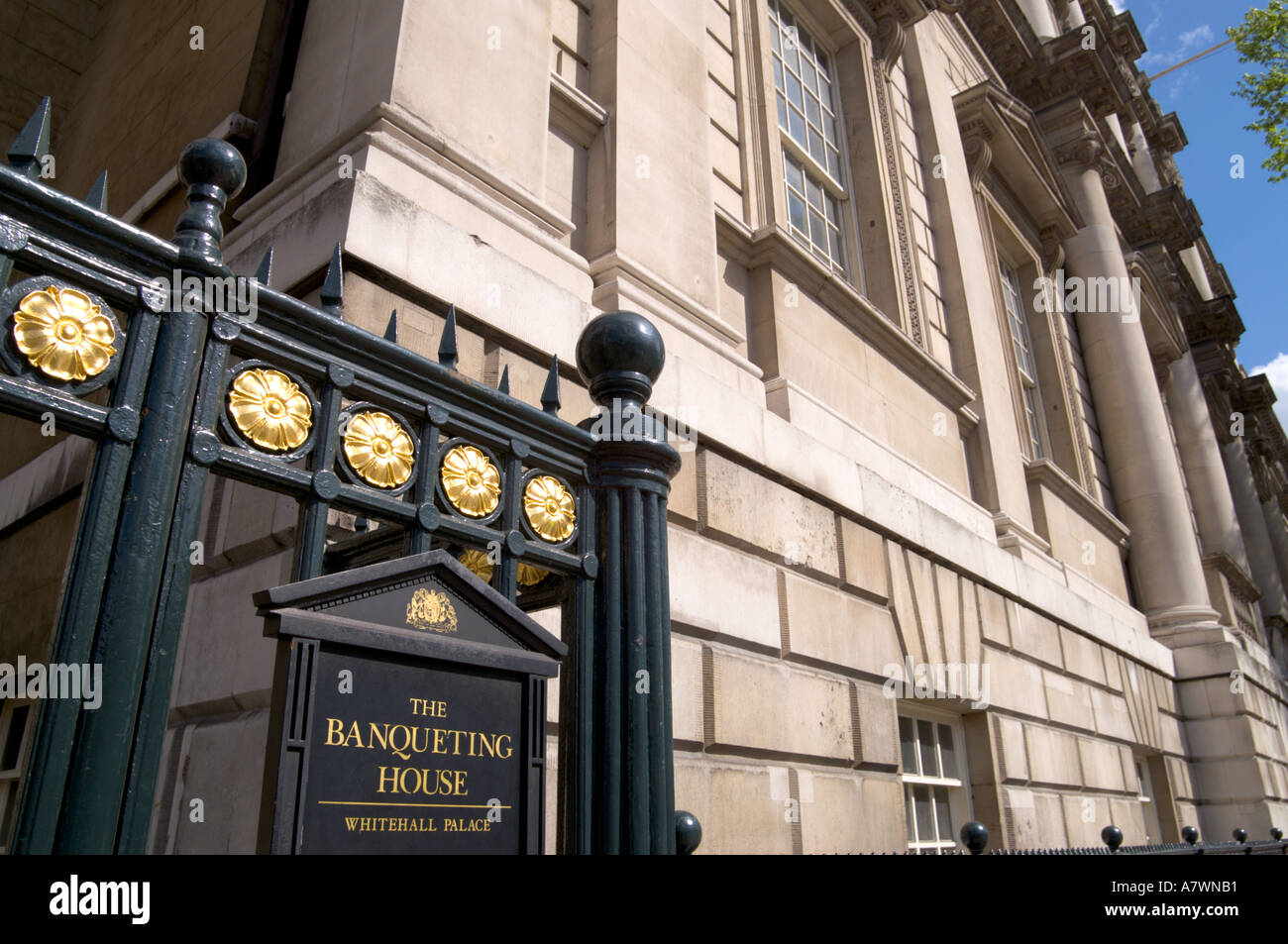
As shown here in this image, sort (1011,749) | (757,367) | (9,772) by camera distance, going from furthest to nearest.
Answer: (1011,749), (757,367), (9,772)

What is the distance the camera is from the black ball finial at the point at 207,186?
7.04 feet

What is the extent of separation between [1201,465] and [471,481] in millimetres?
24537

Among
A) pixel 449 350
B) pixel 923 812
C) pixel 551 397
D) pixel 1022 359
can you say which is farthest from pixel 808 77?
pixel 449 350

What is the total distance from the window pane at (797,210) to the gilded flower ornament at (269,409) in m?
7.69

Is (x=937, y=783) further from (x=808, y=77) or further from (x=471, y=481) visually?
(x=808, y=77)

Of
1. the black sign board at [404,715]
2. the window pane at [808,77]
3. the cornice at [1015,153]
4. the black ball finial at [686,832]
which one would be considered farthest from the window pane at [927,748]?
the cornice at [1015,153]

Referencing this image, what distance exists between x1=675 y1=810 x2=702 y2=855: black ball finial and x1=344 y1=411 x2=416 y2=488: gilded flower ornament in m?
1.45

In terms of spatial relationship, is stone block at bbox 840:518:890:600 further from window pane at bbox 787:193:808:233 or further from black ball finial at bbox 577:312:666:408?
black ball finial at bbox 577:312:666:408

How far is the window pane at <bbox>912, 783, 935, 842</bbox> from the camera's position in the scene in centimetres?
742

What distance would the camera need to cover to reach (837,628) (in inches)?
247

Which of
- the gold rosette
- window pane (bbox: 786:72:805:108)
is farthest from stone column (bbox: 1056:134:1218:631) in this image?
the gold rosette
